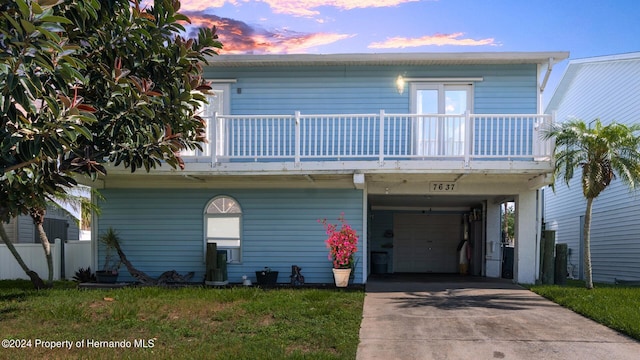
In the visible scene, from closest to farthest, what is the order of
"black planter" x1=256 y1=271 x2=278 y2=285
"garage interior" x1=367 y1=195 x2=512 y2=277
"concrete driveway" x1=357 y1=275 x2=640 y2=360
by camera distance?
"concrete driveway" x1=357 y1=275 x2=640 y2=360 < "black planter" x1=256 y1=271 x2=278 y2=285 < "garage interior" x1=367 y1=195 x2=512 y2=277

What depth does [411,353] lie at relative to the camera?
6.53 meters

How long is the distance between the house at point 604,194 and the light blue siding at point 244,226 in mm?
8273

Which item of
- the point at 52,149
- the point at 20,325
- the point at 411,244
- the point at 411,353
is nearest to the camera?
the point at 52,149

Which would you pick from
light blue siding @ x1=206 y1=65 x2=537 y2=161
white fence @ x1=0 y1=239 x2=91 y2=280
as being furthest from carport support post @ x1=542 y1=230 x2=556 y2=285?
white fence @ x1=0 y1=239 x2=91 y2=280

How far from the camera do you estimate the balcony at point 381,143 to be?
11.4 m

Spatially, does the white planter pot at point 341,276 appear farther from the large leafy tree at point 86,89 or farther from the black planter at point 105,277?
the black planter at point 105,277

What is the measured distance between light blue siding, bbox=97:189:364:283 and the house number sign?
173 centimetres

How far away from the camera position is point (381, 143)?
1137 cm

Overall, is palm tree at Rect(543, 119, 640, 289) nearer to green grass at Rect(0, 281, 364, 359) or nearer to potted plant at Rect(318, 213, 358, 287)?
potted plant at Rect(318, 213, 358, 287)

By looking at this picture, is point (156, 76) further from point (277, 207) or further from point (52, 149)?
point (277, 207)

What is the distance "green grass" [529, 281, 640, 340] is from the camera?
758 cm

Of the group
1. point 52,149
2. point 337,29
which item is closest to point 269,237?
point 52,149

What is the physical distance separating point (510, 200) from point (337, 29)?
1158cm

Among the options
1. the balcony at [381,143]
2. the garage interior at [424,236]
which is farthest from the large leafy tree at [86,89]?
the garage interior at [424,236]
